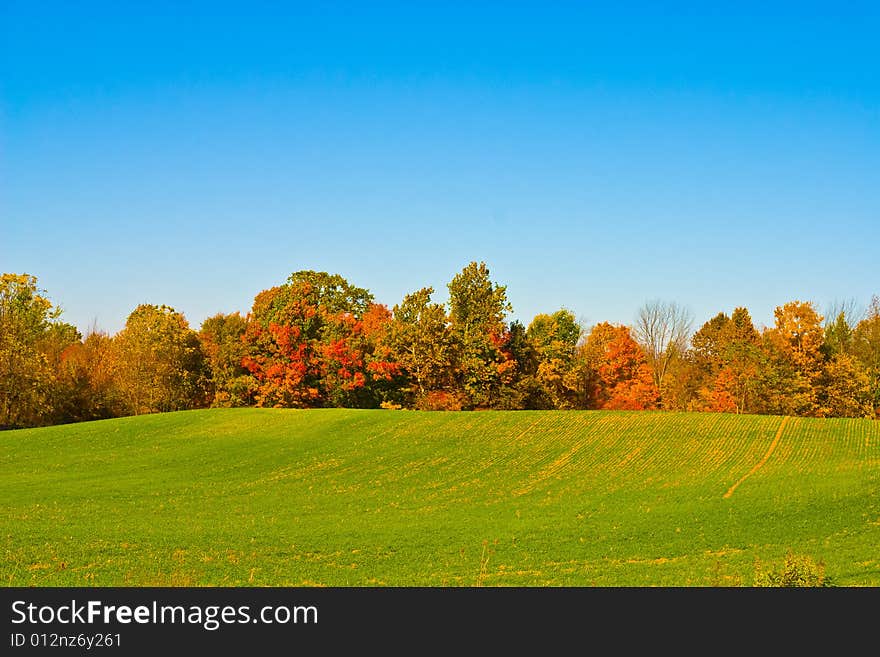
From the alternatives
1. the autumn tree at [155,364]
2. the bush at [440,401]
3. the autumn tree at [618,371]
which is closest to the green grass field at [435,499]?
the bush at [440,401]

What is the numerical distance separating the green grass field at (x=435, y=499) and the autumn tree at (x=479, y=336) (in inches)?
487

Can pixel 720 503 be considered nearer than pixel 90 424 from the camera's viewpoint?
Yes

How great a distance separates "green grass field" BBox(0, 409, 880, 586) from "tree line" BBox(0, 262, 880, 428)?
12.6m

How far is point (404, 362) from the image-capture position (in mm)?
64938

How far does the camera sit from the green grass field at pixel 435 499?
730 inches

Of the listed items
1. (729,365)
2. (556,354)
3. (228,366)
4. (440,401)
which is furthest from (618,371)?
(228,366)

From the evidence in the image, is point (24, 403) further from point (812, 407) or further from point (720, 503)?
point (812, 407)

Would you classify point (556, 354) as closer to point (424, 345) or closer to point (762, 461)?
point (424, 345)

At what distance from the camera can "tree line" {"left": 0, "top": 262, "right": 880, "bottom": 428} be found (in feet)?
210

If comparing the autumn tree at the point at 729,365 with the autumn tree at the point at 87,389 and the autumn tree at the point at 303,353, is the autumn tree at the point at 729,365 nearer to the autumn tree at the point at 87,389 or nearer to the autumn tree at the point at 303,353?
the autumn tree at the point at 303,353

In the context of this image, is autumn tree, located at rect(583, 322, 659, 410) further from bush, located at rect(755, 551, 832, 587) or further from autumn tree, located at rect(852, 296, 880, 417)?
bush, located at rect(755, 551, 832, 587)
